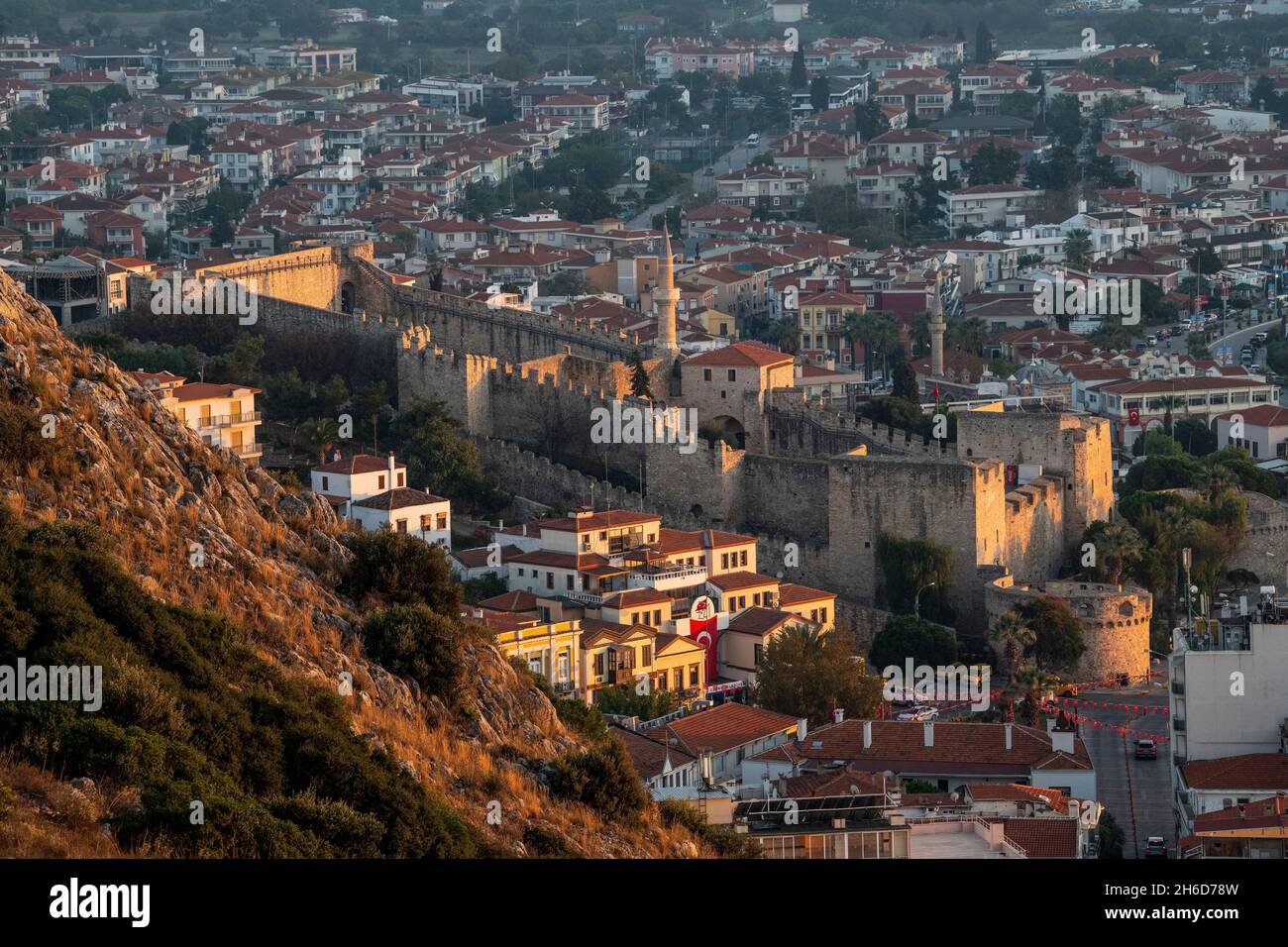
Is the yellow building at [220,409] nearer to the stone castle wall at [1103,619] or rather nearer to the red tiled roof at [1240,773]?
the stone castle wall at [1103,619]

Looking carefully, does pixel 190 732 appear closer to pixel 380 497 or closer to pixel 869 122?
pixel 380 497

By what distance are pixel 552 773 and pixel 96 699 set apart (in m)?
3.81

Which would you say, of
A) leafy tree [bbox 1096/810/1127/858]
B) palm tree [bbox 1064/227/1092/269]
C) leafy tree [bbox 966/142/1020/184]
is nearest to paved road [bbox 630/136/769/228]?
leafy tree [bbox 966/142/1020/184]

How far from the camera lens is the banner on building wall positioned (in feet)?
123

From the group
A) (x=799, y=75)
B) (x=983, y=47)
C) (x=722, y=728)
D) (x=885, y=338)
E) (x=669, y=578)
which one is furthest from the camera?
(x=983, y=47)

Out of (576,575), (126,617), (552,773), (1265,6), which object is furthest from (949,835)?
(1265,6)

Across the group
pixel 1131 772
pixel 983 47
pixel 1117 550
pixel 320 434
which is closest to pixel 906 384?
pixel 1117 550

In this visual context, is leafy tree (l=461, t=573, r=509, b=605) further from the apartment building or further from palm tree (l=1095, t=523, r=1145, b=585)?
the apartment building

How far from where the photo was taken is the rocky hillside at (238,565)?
17547 millimetres

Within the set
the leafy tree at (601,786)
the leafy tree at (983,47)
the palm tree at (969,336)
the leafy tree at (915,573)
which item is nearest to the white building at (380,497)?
the leafy tree at (915,573)

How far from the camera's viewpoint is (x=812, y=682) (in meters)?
34.7

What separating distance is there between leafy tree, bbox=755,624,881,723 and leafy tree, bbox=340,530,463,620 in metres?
14.8

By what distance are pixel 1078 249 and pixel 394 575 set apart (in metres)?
65.7
